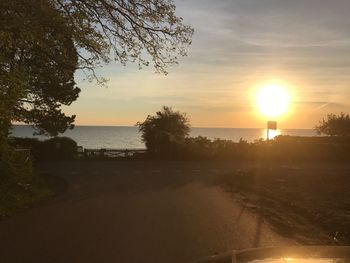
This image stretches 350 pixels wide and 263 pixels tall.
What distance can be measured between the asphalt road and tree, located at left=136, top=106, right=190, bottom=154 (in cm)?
2539

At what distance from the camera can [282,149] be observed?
48.0 m

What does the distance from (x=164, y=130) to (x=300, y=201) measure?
100 ft

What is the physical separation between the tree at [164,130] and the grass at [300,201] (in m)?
15.9

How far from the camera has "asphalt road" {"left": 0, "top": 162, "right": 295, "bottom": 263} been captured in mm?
9586

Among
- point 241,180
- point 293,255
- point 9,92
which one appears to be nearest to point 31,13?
point 9,92

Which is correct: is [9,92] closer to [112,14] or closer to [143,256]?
[112,14]

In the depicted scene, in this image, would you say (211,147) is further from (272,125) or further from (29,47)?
(29,47)

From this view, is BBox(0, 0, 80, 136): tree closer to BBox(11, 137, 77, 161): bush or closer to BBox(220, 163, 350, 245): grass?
BBox(220, 163, 350, 245): grass

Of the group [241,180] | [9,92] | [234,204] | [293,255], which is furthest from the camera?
[241,180]

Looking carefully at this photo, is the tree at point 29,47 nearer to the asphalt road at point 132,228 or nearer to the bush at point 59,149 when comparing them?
the asphalt road at point 132,228

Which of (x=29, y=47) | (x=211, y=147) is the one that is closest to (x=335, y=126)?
(x=211, y=147)

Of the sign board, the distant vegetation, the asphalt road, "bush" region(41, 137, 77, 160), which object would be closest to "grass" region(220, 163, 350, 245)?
the asphalt road

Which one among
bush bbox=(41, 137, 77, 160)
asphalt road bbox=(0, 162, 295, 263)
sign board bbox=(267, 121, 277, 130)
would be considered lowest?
asphalt road bbox=(0, 162, 295, 263)

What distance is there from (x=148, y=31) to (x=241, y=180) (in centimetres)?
A: 1224
